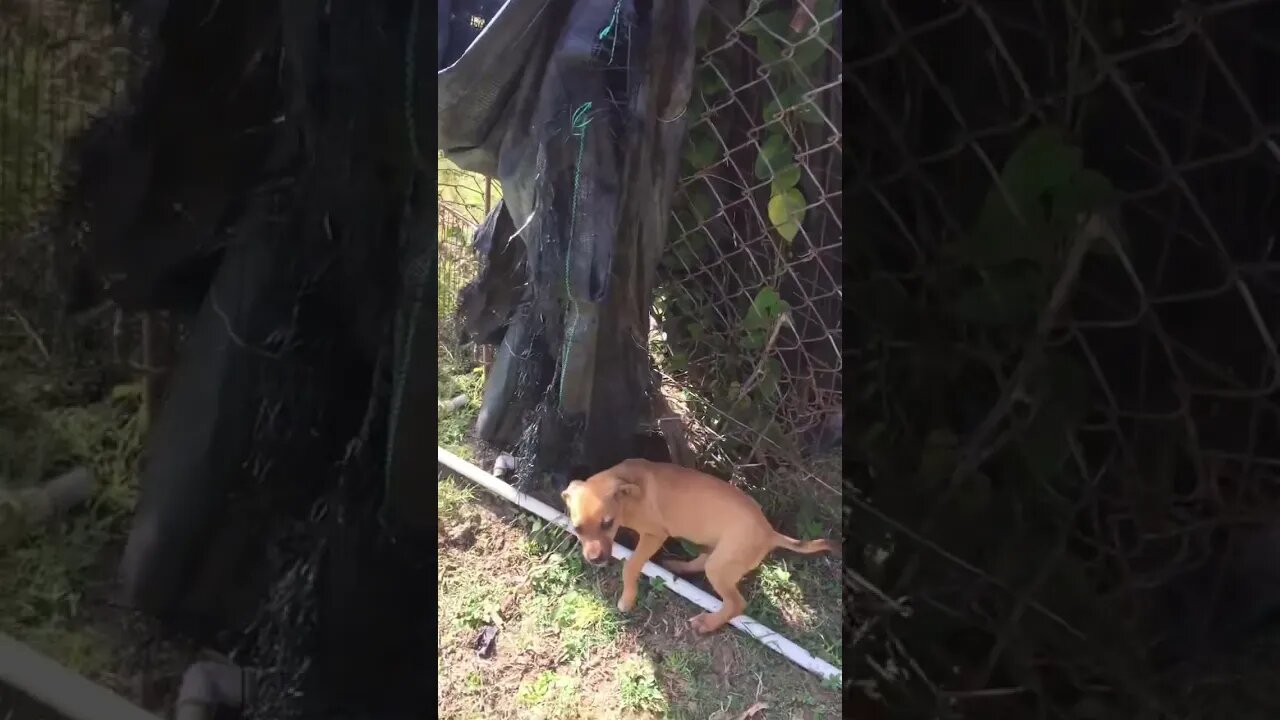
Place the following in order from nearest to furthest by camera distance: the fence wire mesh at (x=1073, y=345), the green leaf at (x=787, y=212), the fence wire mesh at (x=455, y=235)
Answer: the fence wire mesh at (x=1073, y=345) → the fence wire mesh at (x=455, y=235) → the green leaf at (x=787, y=212)

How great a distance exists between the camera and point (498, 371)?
72 centimetres

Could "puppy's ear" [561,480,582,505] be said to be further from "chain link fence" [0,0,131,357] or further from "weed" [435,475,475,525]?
"chain link fence" [0,0,131,357]

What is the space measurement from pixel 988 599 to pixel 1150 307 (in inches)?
8.3

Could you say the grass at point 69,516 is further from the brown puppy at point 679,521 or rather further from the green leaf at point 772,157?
the green leaf at point 772,157

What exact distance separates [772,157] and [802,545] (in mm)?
348

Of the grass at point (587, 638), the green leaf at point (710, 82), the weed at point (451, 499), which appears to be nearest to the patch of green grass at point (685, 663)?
the grass at point (587, 638)

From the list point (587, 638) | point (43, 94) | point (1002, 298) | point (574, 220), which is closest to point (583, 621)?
point (587, 638)

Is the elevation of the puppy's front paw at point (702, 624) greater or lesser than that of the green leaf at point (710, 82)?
lesser

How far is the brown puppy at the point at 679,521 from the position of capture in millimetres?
755

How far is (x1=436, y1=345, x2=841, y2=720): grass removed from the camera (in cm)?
72

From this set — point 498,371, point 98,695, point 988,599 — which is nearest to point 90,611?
point 98,695

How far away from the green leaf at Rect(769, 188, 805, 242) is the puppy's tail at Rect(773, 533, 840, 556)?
10.5 inches

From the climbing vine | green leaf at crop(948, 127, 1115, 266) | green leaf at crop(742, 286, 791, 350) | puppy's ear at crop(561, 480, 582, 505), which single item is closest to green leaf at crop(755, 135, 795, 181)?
the climbing vine

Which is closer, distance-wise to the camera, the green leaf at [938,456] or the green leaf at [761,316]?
the green leaf at [938,456]
